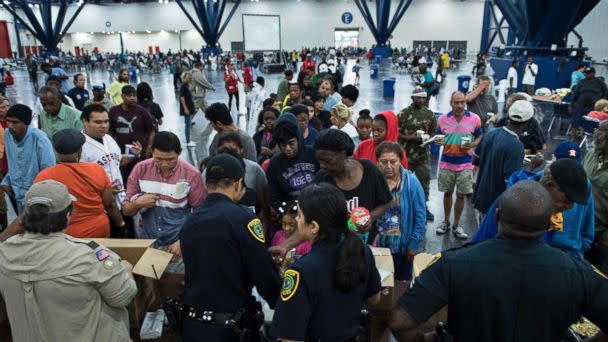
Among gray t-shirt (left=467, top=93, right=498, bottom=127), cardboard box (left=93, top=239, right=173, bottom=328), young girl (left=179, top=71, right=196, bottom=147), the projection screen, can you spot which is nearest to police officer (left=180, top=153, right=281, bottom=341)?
cardboard box (left=93, top=239, right=173, bottom=328)

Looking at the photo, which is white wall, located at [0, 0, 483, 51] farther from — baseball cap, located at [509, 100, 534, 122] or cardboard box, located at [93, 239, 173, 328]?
cardboard box, located at [93, 239, 173, 328]

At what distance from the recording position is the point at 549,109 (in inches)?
508

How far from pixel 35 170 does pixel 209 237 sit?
8.65 feet

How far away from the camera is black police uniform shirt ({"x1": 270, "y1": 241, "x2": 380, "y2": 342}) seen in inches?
63.7

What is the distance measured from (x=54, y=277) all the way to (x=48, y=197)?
356mm

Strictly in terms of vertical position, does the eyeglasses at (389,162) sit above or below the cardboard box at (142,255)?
above

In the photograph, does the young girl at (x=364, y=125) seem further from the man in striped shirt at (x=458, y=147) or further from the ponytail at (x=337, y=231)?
the ponytail at (x=337, y=231)

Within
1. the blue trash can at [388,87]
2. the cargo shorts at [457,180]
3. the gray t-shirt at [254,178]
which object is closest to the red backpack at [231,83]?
the blue trash can at [388,87]

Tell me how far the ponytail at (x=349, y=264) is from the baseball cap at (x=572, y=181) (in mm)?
1291

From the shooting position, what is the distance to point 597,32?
2344cm

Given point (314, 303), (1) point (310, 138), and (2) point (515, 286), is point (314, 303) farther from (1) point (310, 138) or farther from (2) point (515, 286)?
(1) point (310, 138)

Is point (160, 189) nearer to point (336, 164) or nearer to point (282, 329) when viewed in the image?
point (336, 164)

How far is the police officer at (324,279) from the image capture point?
162 cm

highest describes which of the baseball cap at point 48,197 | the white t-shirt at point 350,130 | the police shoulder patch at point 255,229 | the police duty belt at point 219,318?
the baseball cap at point 48,197
